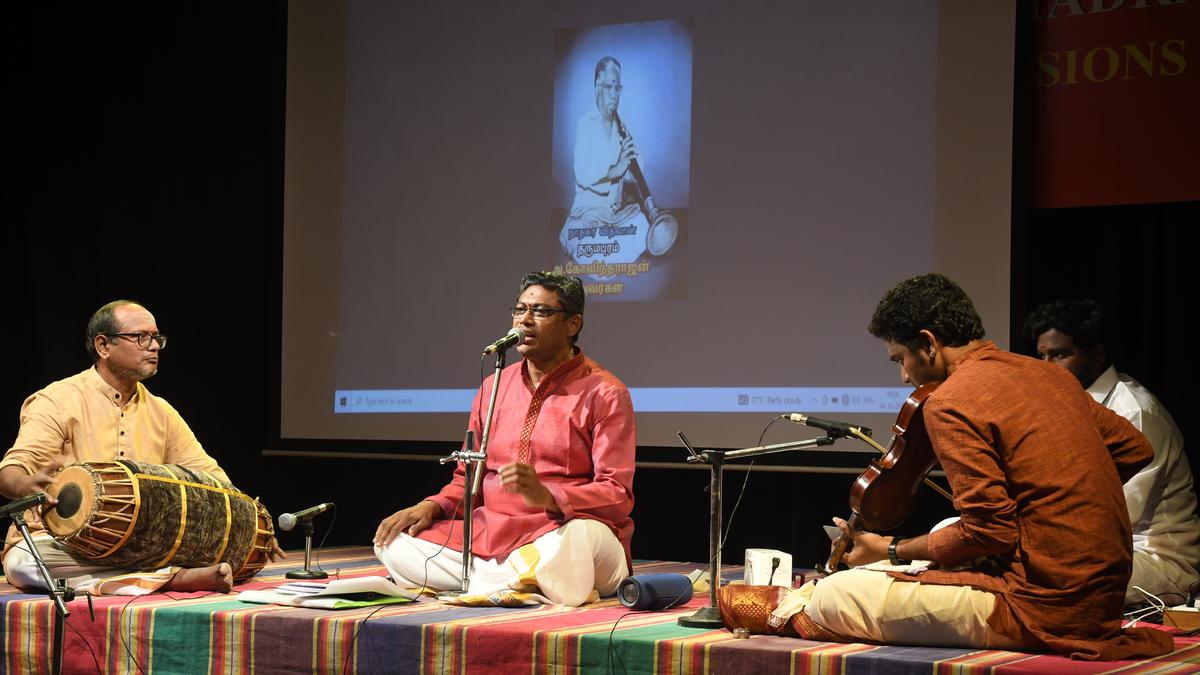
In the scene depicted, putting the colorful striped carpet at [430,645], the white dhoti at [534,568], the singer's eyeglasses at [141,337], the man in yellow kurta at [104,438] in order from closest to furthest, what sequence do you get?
the colorful striped carpet at [430,645] < the white dhoti at [534,568] < the man in yellow kurta at [104,438] < the singer's eyeglasses at [141,337]

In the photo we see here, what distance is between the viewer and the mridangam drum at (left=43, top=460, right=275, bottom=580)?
4.18 metres

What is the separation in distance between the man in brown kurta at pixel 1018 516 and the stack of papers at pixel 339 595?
1473 mm

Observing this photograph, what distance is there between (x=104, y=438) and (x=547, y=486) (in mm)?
1623

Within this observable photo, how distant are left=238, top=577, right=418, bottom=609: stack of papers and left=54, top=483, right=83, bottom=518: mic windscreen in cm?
60

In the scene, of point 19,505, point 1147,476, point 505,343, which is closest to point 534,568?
point 505,343

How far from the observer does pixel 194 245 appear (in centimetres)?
677

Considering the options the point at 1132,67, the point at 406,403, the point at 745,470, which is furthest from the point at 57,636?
the point at 1132,67

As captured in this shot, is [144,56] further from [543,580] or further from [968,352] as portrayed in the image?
[968,352]

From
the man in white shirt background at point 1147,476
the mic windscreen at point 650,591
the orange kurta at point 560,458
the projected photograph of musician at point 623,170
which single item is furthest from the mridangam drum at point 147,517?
the man in white shirt background at point 1147,476

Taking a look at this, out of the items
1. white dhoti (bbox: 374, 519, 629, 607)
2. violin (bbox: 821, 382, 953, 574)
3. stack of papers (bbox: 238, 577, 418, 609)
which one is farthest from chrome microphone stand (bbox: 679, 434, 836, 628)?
stack of papers (bbox: 238, 577, 418, 609)

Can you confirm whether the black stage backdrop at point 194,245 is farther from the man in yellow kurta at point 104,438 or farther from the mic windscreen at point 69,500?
the mic windscreen at point 69,500

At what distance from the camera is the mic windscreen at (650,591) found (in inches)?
153

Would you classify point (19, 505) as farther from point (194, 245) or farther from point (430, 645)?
point (194, 245)

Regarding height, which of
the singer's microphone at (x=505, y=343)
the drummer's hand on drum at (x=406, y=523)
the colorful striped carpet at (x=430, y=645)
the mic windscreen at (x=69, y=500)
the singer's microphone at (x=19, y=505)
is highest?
the singer's microphone at (x=505, y=343)
